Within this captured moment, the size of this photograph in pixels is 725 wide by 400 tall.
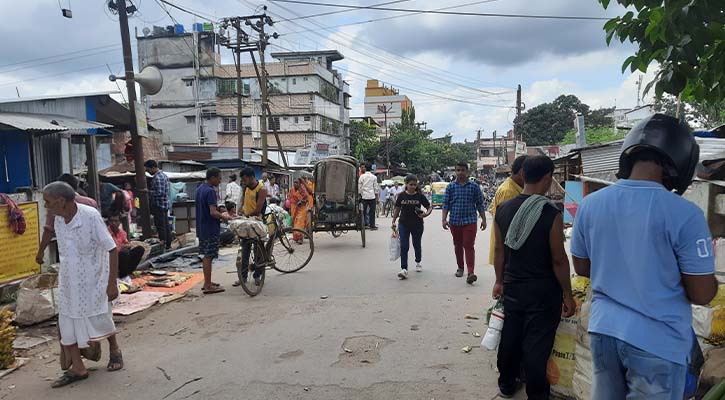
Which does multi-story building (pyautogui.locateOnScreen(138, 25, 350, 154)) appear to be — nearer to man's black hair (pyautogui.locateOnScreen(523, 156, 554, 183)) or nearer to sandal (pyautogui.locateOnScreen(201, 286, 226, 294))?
sandal (pyautogui.locateOnScreen(201, 286, 226, 294))

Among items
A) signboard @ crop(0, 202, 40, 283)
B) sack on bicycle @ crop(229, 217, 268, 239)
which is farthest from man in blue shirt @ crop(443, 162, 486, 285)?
signboard @ crop(0, 202, 40, 283)

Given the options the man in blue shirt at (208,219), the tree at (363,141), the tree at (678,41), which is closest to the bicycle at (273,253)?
the man in blue shirt at (208,219)

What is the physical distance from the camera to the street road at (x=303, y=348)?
168 inches

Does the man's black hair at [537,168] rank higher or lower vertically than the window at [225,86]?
lower

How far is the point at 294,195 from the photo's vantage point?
13.2 m

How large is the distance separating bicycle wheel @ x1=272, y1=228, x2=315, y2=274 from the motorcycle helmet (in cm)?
685

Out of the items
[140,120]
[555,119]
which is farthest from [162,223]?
[555,119]

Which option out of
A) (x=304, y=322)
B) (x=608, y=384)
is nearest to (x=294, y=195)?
(x=304, y=322)

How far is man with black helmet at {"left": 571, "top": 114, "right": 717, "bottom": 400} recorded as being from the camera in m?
2.20

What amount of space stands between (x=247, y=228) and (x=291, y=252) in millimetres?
1795

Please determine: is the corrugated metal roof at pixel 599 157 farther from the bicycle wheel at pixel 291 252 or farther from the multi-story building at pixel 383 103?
the multi-story building at pixel 383 103

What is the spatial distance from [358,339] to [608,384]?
330 cm

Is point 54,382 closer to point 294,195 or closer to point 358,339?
point 358,339

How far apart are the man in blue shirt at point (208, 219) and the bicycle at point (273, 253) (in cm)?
42
